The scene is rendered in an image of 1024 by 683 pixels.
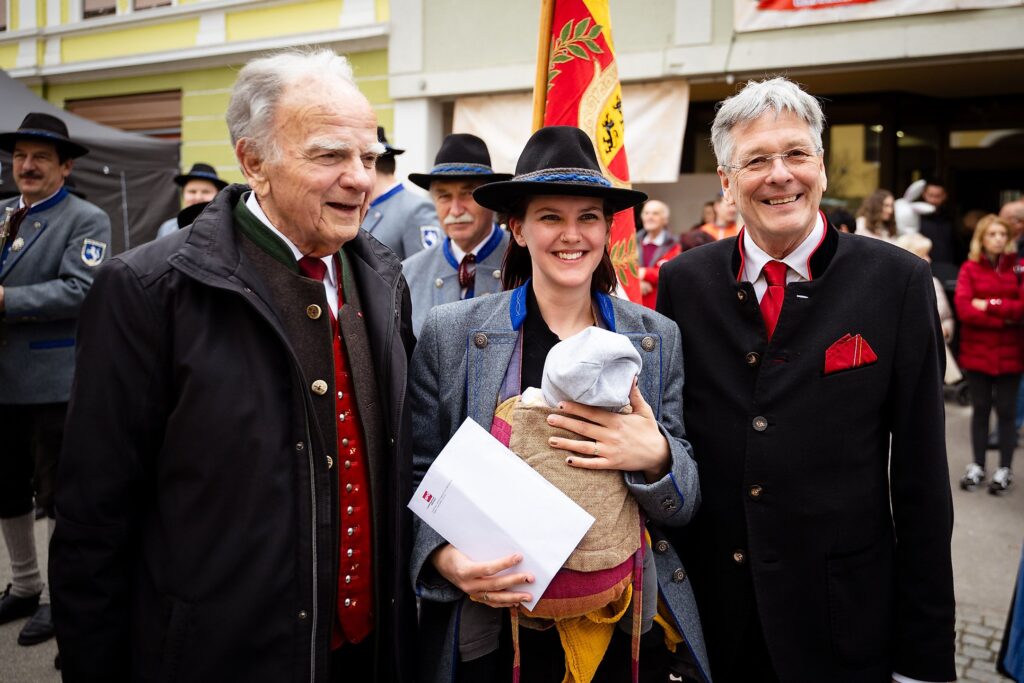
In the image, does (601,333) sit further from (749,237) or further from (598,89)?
(598,89)

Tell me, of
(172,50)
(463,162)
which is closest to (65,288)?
(463,162)

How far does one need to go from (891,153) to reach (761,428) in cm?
892

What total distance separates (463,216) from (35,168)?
2.11 meters

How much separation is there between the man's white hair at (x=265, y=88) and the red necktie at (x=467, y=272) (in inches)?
83.7

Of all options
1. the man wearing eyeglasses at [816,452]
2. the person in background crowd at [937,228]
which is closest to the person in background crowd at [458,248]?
the man wearing eyeglasses at [816,452]

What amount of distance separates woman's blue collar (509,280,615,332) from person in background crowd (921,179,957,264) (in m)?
7.78

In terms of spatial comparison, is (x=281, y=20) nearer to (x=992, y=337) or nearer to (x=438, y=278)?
(x=438, y=278)

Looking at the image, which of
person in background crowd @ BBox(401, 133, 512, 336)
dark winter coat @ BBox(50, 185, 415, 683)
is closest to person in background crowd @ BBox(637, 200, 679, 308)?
person in background crowd @ BBox(401, 133, 512, 336)

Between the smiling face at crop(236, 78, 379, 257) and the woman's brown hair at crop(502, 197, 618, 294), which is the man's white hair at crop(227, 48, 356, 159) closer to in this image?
the smiling face at crop(236, 78, 379, 257)

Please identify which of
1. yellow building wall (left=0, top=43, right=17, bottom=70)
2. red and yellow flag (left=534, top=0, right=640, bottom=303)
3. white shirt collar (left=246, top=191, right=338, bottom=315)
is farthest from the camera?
yellow building wall (left=0, top=43, right=17, bottom=70)

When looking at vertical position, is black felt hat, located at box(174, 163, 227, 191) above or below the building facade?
below

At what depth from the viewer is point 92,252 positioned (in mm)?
3748

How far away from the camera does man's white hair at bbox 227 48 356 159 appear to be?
5.57 ft

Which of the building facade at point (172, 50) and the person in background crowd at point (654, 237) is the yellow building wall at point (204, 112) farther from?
the person in background crowd at point (654, 237)
